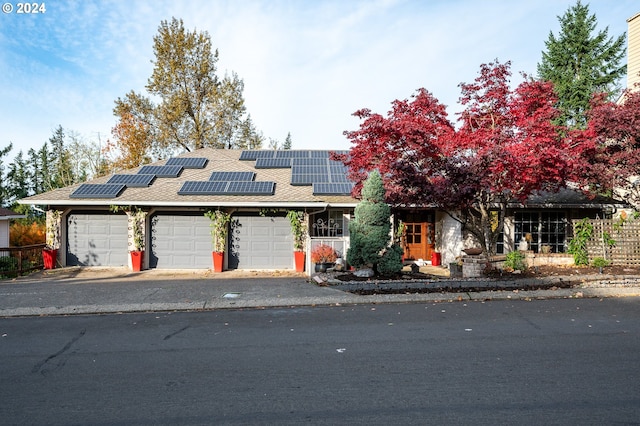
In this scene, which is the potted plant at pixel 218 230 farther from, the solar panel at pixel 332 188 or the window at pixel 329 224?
the solar panel at pixel 332 188

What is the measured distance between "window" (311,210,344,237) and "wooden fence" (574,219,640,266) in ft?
28.4

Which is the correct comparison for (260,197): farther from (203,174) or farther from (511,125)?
(511,125)

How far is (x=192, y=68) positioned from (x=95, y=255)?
60.7 feet

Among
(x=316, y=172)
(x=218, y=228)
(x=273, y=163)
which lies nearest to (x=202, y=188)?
(x=218, y=228)

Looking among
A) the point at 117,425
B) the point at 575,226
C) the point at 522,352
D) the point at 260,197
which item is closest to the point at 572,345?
the point at 522,352

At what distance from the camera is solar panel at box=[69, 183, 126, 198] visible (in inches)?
631

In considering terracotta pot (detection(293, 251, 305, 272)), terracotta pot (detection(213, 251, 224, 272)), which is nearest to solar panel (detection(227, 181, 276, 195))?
terracotta pot (detection(213, 251, 224, 272))

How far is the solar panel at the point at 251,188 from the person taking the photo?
16234 mm

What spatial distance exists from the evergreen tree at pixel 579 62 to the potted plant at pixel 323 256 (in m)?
22.2

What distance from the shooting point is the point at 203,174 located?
18.7 meters

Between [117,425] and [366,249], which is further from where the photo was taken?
[366,249]

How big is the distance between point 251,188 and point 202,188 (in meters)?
1.88

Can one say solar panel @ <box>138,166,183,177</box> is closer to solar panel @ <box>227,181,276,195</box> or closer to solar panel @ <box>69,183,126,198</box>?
solar panel @ <box>69,183,126,198</box>

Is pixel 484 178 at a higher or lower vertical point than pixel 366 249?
higher
